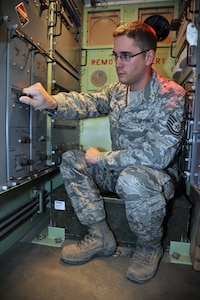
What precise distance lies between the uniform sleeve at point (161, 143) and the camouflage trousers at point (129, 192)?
2.2 inches

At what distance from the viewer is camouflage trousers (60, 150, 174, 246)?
127 centimetres

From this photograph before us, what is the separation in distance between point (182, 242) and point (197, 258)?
0.59 feet

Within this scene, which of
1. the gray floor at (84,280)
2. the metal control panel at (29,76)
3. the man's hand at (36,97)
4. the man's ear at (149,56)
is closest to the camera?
the gray floor at (84,280)

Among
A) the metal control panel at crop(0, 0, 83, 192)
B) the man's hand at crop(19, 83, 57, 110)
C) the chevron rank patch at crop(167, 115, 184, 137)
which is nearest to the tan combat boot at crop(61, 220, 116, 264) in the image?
the metal control panel at crop(0, 0, 83, 192)

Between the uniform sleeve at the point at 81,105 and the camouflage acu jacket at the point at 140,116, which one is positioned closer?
the camouflage acu jacket at the point at 140,116

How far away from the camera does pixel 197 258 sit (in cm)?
137

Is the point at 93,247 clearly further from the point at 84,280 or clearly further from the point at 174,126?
the point at 174,126

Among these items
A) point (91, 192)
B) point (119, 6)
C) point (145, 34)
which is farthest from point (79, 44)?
point (91, 192)

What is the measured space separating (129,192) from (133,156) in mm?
221

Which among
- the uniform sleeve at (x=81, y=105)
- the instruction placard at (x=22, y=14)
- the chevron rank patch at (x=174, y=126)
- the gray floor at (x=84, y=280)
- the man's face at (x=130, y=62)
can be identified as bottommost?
the gray floor at (x=84, y=280)

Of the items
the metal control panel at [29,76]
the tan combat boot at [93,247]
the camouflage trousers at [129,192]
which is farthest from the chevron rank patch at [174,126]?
the metal control panel at [29,76]

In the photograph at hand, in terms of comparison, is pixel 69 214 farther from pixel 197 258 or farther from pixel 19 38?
pixel 19 38

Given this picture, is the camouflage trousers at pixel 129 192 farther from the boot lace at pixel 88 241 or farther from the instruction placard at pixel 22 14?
the instruction placard at pixel 22 14

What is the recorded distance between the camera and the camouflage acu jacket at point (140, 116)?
1.36 metres
